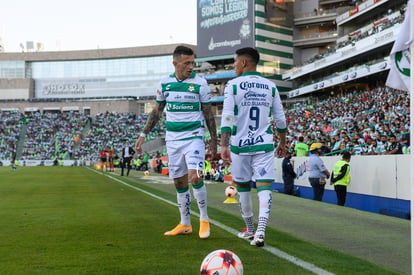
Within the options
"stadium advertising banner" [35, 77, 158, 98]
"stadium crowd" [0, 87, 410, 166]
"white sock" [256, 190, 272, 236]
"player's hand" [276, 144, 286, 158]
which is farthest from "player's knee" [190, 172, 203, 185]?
"stadium advertising banner" [35, 77, 158, 98]

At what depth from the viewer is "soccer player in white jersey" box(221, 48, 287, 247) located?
18.9ft

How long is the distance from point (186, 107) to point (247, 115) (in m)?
0.91

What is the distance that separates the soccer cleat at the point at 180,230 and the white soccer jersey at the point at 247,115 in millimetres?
1277

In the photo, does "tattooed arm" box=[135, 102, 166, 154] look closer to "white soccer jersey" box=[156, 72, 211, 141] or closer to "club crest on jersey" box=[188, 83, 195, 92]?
"white soccer jersey" box=[156, 72, 211, 141]

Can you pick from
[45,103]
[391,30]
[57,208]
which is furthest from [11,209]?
[45,103]

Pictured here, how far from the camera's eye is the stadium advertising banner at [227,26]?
6731 cm

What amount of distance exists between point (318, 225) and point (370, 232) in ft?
3.18

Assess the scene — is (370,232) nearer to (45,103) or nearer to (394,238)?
(394,238)

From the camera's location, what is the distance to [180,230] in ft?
20.8

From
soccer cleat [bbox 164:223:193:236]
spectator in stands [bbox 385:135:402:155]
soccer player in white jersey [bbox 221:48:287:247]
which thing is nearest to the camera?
soccer player in white jersey [bbox 221:48:287:247]

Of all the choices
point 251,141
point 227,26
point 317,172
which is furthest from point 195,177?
point 227,26

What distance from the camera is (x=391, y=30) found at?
132ft

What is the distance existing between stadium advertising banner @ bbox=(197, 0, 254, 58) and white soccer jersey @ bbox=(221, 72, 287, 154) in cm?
6227

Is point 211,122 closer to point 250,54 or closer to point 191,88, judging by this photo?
point 191,88
